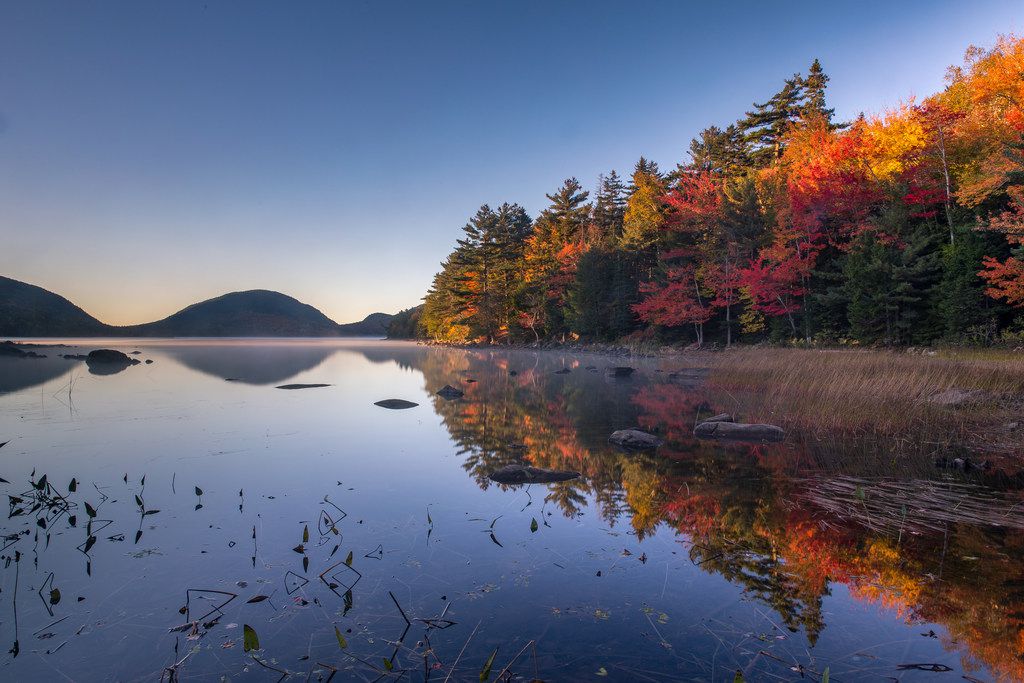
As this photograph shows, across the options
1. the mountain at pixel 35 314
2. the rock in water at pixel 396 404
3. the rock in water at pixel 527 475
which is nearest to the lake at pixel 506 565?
the rock in water at pixel 527 475

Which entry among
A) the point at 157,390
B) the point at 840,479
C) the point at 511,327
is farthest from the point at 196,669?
the point at 511,327

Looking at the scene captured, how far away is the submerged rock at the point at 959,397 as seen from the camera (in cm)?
1229

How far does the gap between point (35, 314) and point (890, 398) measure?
200 metres

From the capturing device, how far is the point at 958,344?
78.0 ft

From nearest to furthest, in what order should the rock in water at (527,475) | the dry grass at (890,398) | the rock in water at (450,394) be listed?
the rock in water at (527,475)
the dry grass at (890,398)
the rock in water at (450,394)

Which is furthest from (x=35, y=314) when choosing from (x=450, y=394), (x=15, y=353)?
(x=450, y=394)

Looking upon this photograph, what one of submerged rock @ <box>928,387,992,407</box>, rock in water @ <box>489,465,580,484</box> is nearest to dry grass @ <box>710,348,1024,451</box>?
submerged rock @ <box>928,387,992,407</box>

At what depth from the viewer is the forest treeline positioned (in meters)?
24.1

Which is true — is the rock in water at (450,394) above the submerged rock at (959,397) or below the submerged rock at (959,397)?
below

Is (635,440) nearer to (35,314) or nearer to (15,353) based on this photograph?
(15,353)

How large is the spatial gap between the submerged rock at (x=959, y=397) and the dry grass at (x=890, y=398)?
0.14m

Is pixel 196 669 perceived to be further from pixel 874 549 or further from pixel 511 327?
pixel 511 327

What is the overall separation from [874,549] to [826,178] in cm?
3311

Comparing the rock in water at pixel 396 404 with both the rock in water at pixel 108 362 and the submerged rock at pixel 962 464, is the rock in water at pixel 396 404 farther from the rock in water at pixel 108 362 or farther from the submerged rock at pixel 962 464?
the rock in water at pixel 108 362
